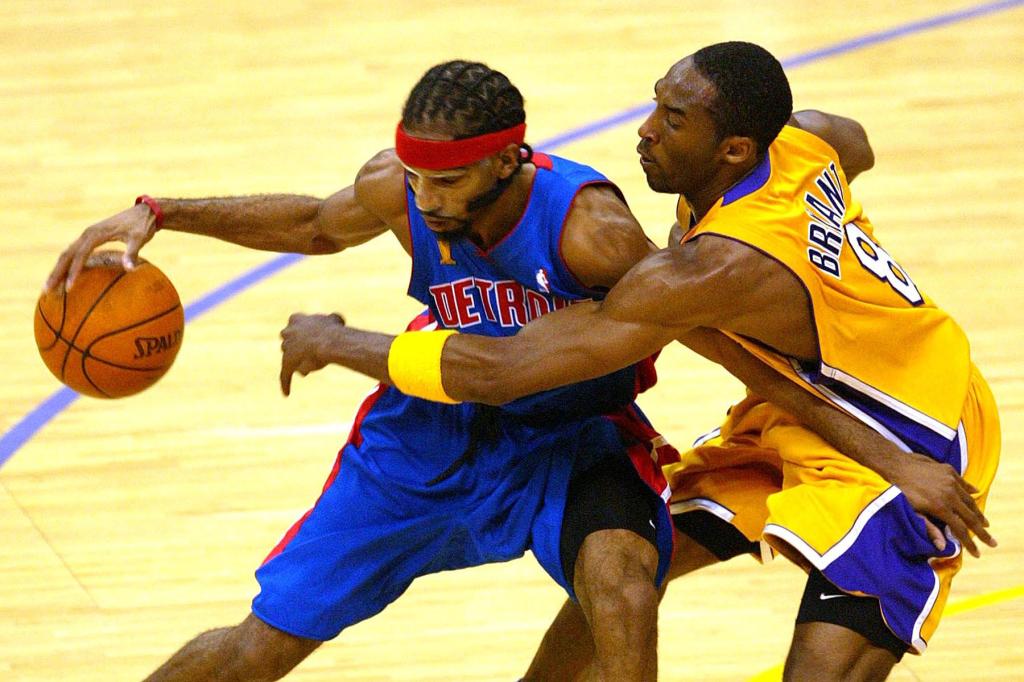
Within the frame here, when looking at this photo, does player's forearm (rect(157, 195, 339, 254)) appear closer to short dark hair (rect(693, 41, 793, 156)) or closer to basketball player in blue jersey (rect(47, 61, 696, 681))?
basketball player in blue jersey (rect(47, 61, 696, 681))

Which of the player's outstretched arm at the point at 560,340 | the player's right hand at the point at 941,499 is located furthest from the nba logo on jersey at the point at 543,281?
the player's right hand at the point at 941,499

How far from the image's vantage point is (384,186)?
4211 millimetres

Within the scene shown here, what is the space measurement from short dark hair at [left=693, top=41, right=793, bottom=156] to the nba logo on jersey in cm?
55

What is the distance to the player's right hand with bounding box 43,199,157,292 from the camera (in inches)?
163

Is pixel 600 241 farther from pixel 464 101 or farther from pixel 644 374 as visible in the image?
pixel 644 374

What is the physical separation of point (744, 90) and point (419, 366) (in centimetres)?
103

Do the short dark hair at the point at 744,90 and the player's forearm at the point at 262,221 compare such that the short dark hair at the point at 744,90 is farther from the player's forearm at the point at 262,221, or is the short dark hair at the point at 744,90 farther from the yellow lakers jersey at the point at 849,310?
the player's forearm at the point at 262,221

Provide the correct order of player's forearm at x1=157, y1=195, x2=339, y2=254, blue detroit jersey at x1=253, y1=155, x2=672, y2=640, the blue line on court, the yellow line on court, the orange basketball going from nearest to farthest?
blue detroit jersey at x1=253, y1=155, x2=672, y2=640 < the orange basketball < player's forearm at x1=157, y1=195, x2=339, y2=254 < the yellow line on court < the blue line on court

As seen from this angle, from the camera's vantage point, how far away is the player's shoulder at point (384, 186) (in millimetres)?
4188

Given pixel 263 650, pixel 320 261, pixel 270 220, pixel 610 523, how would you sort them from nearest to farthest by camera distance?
pixel 610 523 → pixel 263 650 → pixel 270 220 → pixel 320 261

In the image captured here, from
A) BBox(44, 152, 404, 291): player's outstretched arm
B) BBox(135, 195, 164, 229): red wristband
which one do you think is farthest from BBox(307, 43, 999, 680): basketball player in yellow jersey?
BBox(135, 195, 164, 229): red wristband

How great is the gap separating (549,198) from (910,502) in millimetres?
1152

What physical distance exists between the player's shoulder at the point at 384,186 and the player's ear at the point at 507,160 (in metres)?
0.37

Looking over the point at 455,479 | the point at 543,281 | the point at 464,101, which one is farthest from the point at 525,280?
the point at 455,479
